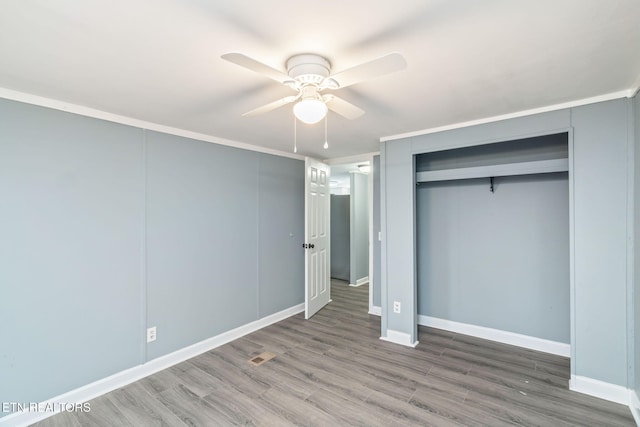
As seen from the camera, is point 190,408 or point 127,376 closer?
point 190,408

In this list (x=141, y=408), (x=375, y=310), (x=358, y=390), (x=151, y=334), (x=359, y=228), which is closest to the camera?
(x=141, y=408)

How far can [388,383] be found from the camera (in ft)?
8.20

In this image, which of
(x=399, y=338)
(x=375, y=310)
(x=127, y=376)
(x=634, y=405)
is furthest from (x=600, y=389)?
(x=127, y=376)

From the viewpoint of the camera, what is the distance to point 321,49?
1.54 meters

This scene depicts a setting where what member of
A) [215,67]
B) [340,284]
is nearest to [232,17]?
[215,67]

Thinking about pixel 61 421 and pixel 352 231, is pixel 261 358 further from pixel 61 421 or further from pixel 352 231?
A: pixel 352 231

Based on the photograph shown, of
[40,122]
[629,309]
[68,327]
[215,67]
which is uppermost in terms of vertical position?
[215,67]

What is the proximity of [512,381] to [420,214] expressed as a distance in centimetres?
192

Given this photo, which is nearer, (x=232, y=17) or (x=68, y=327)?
(x=232, y=17)

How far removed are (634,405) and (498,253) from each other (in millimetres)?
1505

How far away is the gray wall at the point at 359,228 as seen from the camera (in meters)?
5.86

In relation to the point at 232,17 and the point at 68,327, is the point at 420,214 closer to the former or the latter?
the point at 232,17

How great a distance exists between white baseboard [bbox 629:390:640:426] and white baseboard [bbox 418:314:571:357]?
0.75 meters

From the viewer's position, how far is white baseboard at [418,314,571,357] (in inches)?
116
